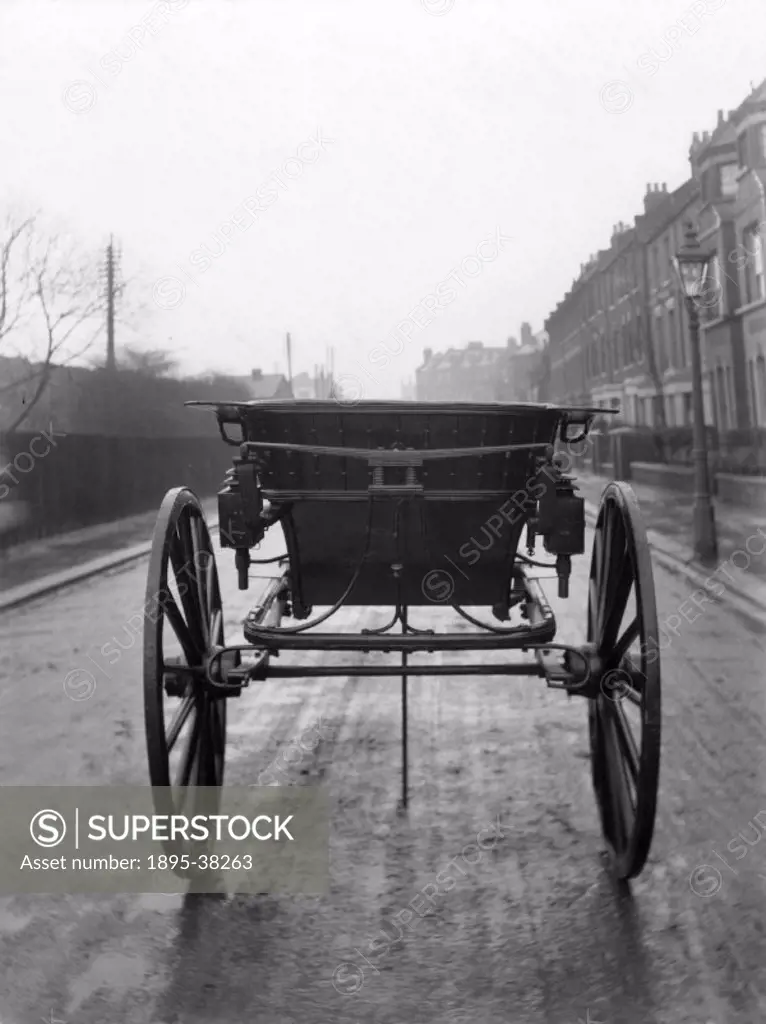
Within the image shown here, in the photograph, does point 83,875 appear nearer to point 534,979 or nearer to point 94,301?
point 534,979

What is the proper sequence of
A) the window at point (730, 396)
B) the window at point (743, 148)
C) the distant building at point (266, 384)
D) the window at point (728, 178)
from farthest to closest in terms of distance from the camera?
1. the distant building at point (266, 384)
2. the window at point (728, 178)
3. the window at point (730, 396)
4. the window at point (743, 148)

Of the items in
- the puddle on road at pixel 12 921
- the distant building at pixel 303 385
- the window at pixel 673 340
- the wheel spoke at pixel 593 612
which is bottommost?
the puddle on road at pixel 12 921

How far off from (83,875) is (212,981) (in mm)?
1005

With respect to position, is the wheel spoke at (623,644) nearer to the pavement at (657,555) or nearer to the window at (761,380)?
the pavement at (657,555)

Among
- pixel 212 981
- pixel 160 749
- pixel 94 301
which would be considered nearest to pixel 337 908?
pixel 212 981

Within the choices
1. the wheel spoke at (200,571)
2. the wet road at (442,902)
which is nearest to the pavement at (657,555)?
the wet road at (442,902)

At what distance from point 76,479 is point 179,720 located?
1821 centimetres

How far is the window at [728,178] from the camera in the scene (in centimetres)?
3094

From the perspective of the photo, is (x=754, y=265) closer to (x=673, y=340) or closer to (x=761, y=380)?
(x=761, y=380)

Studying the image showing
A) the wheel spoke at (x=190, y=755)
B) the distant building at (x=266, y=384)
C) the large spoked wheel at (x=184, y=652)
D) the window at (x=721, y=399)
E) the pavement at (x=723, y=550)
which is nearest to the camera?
the large spoked wheel at (x=184, y=652)

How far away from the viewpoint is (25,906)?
3707mm

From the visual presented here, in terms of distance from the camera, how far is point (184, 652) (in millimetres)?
4125

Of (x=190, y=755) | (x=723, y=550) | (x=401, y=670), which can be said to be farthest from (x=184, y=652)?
(x=723, y=550)

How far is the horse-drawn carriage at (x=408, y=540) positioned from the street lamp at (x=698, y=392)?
9.44 m
